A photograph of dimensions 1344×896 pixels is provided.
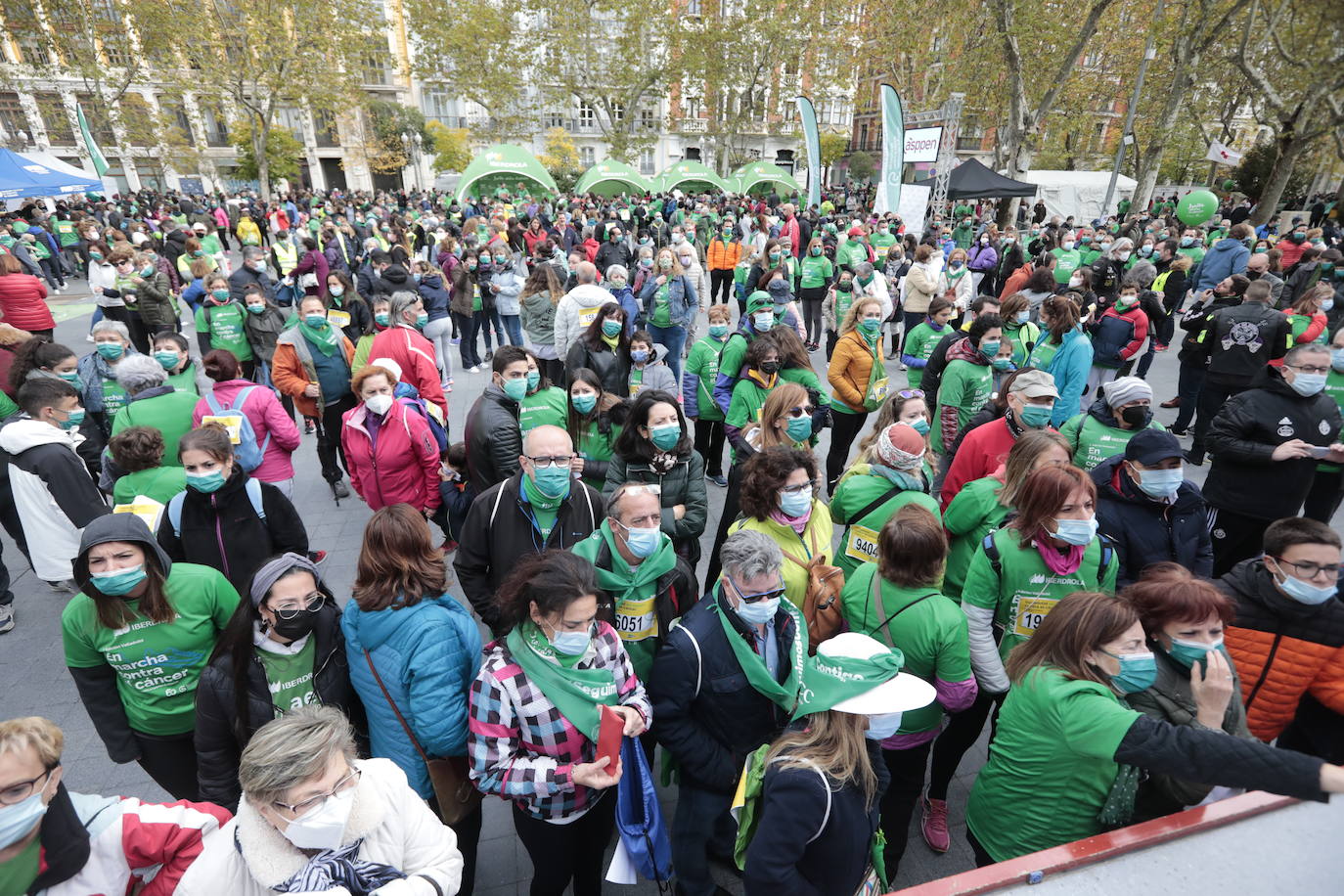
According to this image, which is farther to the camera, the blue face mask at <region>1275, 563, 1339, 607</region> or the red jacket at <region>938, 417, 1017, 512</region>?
the red jacket at <region>938, 417, 1017, 512</region>

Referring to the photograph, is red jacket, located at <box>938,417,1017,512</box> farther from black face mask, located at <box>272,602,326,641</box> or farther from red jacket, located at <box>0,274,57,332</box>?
red jacket, located at <box>0,274,57,332</box>

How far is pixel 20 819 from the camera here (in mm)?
1661

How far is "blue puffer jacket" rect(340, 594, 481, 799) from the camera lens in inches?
91.3

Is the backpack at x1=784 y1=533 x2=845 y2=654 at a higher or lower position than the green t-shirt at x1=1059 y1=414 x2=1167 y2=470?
lower

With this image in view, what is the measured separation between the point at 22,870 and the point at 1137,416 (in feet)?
16.3

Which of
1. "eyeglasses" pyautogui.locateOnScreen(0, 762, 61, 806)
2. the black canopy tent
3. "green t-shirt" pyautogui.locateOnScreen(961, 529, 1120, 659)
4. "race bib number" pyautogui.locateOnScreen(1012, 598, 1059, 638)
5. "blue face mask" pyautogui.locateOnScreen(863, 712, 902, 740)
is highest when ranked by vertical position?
the black canopy tent

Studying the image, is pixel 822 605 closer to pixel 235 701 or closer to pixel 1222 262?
pixel 235 701

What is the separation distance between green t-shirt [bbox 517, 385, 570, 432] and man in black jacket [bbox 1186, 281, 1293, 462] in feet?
19.3

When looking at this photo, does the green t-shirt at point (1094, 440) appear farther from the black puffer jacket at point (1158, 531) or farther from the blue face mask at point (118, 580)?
the blue face mask at point (118, 580)

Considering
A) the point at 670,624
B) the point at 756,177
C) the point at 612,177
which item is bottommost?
the point at 670,624

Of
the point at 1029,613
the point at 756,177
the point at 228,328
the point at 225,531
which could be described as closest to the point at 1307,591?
the point at 1029,613

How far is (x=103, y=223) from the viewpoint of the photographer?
2152 centimetres

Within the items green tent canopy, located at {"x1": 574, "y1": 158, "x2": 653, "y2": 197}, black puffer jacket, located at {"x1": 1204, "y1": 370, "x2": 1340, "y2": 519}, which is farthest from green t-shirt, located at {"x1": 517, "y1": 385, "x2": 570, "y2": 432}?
green tent canopy, located at {"x1": 574, "y1": 158, "x2": 653, "y2": 197}

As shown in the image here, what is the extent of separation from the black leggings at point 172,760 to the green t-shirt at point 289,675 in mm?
644
